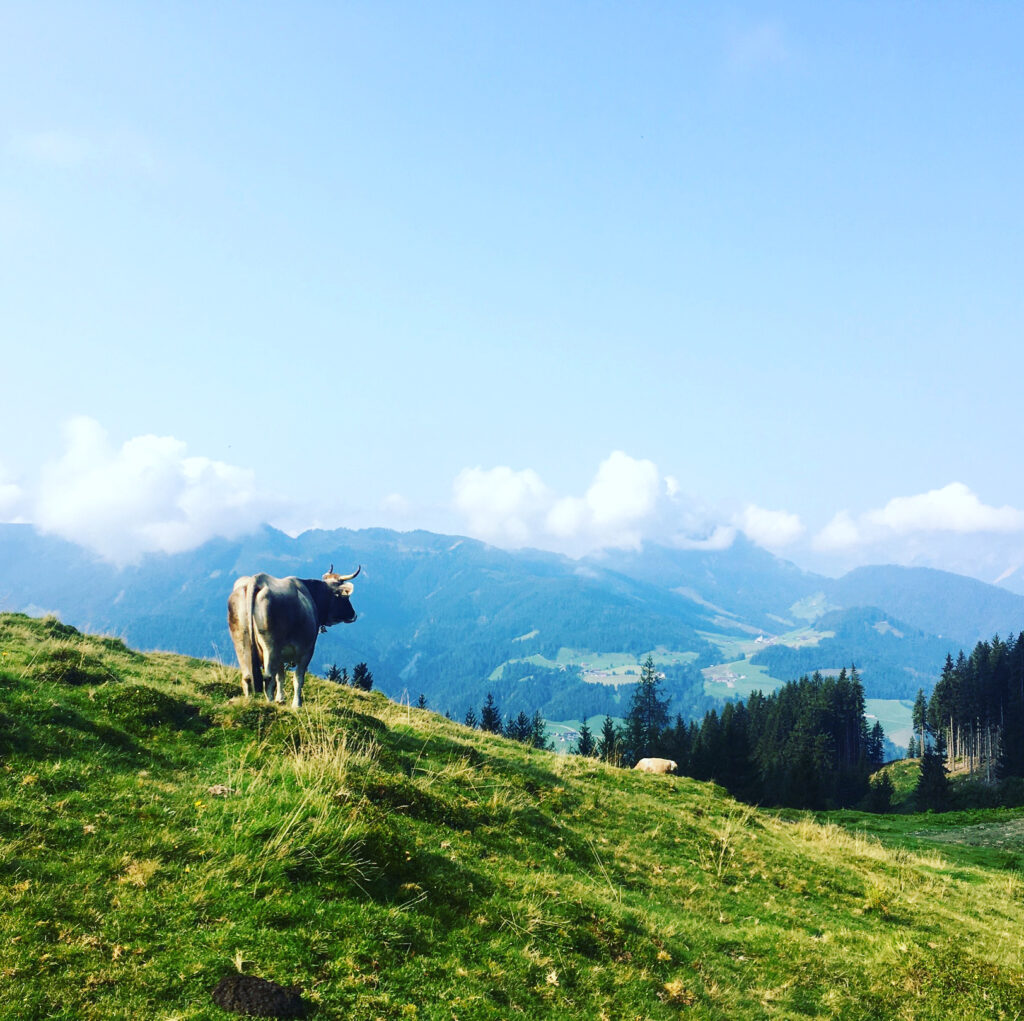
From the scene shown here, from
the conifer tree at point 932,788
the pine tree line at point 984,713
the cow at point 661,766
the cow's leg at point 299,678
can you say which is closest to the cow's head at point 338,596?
the cow's leg at point 299,678

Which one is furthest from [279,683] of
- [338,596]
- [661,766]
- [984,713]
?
[984,713]

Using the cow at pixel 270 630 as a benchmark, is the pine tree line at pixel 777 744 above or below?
below

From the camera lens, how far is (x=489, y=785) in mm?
14656

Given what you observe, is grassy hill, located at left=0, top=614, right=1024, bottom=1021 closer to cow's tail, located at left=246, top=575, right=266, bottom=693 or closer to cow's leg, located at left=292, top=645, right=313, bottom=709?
cow's tail, located at left=246, top=575, right=266, bottom=693

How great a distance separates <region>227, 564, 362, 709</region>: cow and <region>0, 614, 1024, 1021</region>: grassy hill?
1.30 metres

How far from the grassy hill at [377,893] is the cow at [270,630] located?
130 cm

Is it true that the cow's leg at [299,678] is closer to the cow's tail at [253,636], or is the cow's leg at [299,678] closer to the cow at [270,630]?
the cow at [270,630]

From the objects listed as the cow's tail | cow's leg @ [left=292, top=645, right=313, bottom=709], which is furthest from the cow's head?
the cow's tail

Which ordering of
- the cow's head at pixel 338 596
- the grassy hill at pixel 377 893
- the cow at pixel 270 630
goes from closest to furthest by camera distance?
the grassy hill at pixel 377 893 → the cow at pixel 270 630 → the cow's head at pixel 338 596

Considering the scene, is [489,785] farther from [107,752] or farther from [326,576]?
[326,576]

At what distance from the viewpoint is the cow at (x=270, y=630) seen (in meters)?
16.8

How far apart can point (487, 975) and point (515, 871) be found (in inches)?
134

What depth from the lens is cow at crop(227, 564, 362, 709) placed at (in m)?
16.8

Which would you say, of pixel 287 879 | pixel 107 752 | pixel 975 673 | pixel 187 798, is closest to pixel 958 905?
pixel 287 879
